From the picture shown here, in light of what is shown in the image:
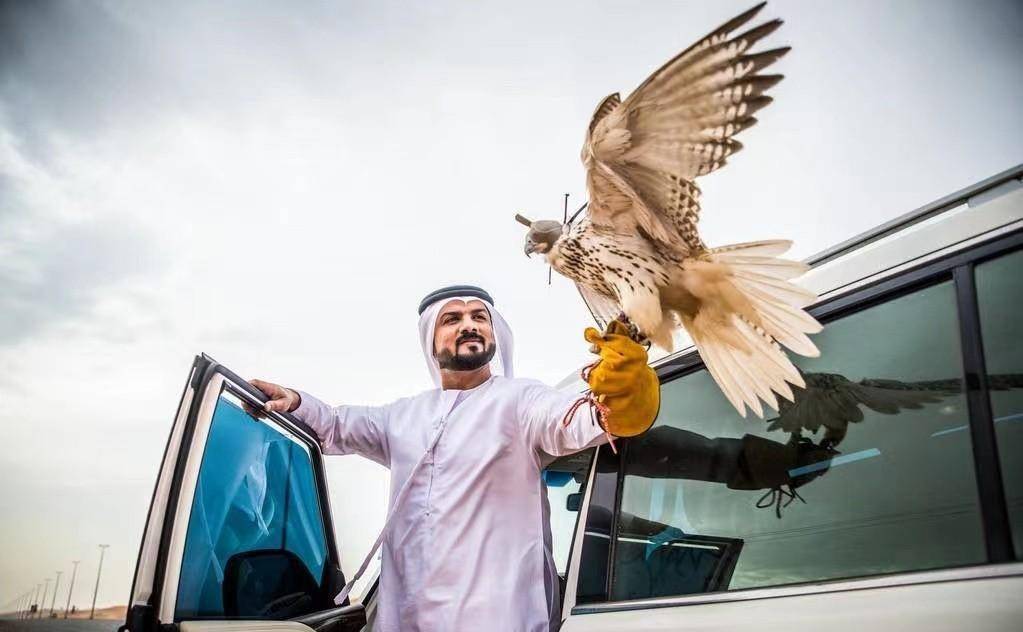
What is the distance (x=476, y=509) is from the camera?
2.12 m

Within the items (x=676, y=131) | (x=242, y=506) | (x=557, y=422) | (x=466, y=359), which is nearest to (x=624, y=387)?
(x=557, y=422)

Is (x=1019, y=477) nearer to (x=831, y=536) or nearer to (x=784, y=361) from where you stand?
(x=831, y=536)

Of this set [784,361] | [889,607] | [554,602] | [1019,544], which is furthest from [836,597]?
[554,602]

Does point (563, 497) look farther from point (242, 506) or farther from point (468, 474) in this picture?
point (242, 506)

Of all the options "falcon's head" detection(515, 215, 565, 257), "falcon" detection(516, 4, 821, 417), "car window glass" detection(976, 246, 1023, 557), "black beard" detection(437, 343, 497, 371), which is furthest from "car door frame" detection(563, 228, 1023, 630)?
"black beard" detection(437, 343, 497, 371)

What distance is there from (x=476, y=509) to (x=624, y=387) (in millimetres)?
765

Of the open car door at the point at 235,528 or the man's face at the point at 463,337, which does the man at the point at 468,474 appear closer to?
the man's face at the point at 463,337

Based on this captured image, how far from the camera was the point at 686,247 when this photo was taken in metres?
1.89

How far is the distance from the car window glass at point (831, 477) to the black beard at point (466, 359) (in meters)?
0.99

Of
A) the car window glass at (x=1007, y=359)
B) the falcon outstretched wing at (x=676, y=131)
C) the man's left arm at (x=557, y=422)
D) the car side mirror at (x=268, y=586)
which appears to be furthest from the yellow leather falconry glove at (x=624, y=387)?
the car side mirror at (x=268, y=586)

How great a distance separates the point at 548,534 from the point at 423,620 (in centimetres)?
49

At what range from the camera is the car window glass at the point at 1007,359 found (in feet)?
3.53

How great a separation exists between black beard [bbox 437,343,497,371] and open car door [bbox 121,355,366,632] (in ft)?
1.97

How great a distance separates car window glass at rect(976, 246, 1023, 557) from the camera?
108 centimetres
